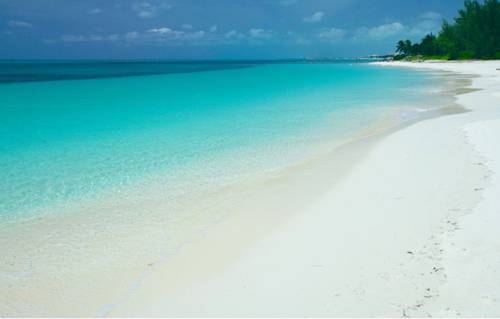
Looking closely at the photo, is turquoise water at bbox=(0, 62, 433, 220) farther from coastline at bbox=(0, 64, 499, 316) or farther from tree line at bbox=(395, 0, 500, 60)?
tree line at bbox=(395, 0, 500, 60)

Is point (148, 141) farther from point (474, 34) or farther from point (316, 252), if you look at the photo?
point (474, 34)

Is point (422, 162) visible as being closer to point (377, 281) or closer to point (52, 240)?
point (377, 281)

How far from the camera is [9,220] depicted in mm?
6348

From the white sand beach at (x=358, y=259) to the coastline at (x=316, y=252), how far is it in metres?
0.01

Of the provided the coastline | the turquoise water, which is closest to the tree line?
the turquoise water

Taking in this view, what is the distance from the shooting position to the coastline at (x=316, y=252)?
150 inches

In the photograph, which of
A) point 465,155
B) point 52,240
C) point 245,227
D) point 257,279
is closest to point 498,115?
point 465,155

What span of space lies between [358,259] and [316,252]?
0.51 metres

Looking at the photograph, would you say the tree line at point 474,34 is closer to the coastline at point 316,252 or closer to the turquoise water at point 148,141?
the turquoise water at point 148,141

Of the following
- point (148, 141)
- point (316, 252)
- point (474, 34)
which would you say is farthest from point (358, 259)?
point (474, 34)

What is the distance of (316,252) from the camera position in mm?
4707

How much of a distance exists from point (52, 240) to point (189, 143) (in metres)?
7.05

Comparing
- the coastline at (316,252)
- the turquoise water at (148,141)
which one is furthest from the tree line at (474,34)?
the coastline at (316,252)

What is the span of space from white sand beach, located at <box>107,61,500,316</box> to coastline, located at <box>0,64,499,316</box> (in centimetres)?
1
